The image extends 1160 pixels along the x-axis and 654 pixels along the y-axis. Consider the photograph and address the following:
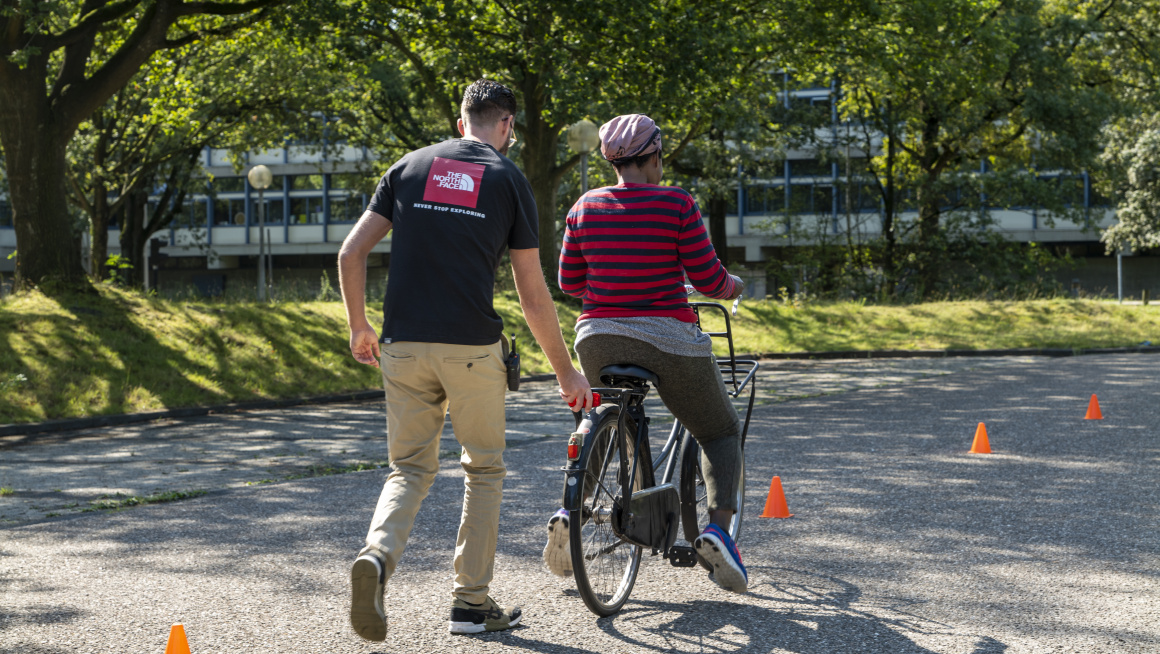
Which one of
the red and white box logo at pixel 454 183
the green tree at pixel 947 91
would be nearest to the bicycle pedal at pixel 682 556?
the red and white box logo at pixel 454 183

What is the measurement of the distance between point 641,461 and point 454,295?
112cm

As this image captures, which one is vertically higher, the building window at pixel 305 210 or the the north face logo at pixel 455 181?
the building window at pixel 305 210

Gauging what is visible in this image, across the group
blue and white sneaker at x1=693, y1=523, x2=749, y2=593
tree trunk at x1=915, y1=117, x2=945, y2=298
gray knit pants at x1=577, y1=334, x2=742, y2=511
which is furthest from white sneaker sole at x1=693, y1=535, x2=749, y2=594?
tree trunk at x1=915, y1=117, x2=945, y2=298

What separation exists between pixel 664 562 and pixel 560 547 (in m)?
1.32

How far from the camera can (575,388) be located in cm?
391

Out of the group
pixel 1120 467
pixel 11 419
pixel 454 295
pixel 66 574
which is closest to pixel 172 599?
pixel 66 574

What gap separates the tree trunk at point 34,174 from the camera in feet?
49.8

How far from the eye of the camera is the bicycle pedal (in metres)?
4.38

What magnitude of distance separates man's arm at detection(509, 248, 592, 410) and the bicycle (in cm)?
17

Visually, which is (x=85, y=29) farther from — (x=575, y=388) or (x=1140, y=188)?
(x=1140, y=188)

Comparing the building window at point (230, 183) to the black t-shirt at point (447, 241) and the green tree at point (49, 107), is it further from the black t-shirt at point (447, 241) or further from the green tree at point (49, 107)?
the black t-shirt at point (447, 241)

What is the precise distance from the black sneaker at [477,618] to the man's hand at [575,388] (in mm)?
806

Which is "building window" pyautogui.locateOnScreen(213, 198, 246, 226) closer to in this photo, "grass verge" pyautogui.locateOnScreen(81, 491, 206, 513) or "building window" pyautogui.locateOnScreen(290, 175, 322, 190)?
"building window" pyautogui.locateOnScreen(290, 175, 322, 190)

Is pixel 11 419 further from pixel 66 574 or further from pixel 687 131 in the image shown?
pixel 687 131
